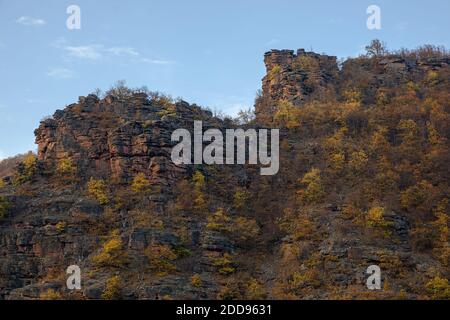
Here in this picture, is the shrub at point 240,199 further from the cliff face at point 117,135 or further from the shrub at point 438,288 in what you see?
the shrub at point 438,288

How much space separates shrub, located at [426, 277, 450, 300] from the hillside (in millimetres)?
83

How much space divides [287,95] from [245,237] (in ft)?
97.0

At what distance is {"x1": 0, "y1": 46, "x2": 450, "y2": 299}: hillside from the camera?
4484cm

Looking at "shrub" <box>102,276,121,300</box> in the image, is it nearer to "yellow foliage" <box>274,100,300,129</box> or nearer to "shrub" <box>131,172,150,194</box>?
"shrub" <box>131,172,150,194</box>

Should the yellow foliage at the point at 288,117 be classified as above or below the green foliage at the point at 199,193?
above

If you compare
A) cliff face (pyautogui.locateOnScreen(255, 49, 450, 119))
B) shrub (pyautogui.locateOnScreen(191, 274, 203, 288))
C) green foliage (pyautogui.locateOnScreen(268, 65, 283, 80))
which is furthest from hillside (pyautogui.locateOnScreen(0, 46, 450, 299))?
green foliage (pyautogui.locateOnScreen(268, 65, 283, 80))

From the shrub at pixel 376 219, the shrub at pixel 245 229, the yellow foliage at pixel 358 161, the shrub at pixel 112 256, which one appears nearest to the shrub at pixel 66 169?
the shrub at pixel 112 256

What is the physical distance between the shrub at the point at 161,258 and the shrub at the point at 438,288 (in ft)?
57.6

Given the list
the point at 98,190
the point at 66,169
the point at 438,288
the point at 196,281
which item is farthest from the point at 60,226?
the point at 438,288

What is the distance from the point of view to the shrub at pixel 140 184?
54.2m

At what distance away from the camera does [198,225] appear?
51.3 meters

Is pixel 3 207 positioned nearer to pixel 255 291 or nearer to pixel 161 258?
pixel 161 258
